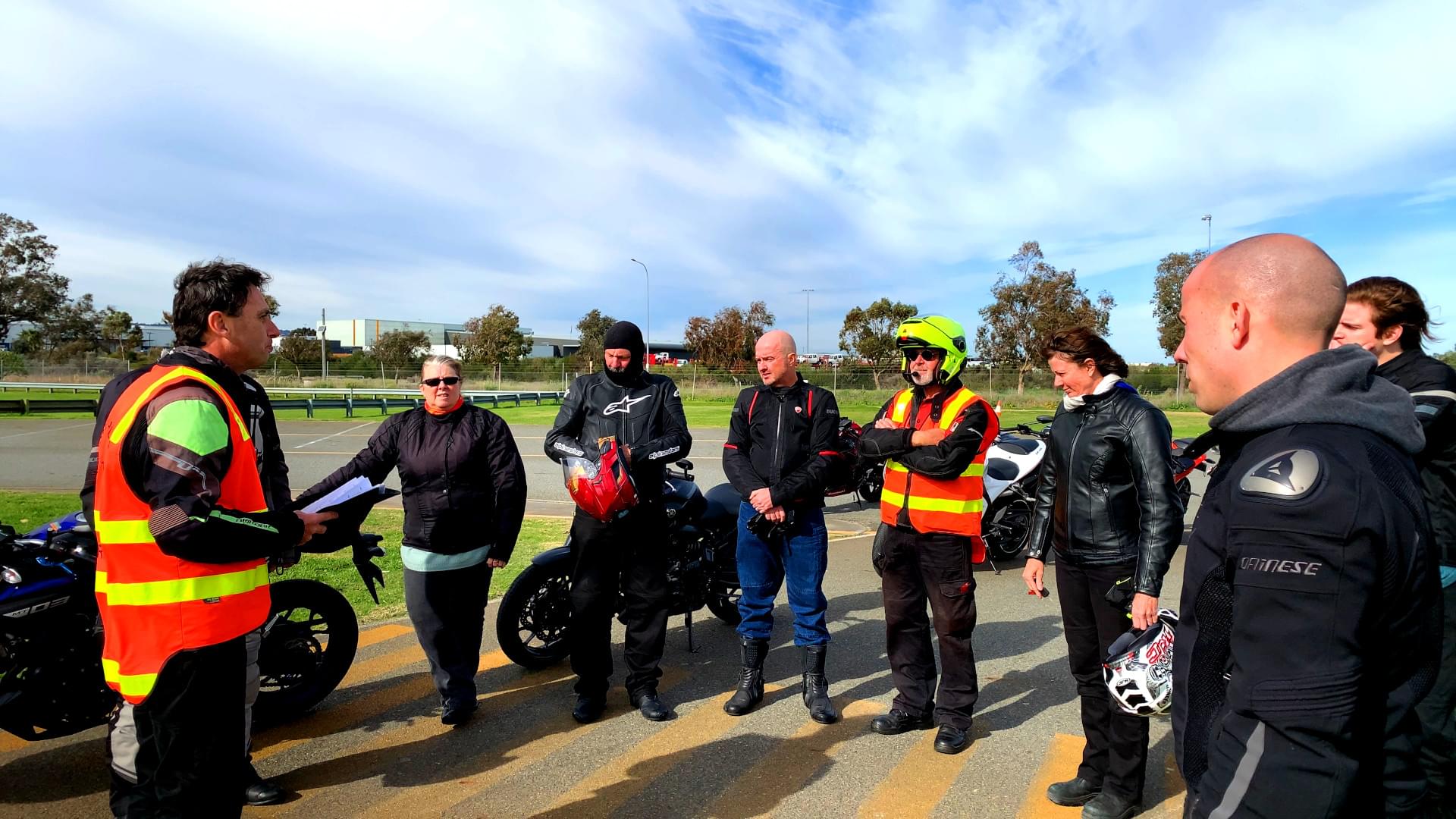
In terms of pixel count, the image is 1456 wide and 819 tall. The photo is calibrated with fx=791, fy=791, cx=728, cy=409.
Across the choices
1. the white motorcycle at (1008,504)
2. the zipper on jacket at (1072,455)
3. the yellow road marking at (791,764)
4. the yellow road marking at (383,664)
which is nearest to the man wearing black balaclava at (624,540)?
the yellow road marking at (791,764)

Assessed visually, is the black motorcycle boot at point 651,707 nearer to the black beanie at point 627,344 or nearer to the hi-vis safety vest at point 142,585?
the black beanie at point 627,344

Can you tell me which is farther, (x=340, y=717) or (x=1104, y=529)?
(x=340, y=717)

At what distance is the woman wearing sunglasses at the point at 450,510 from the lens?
3984 millimetres

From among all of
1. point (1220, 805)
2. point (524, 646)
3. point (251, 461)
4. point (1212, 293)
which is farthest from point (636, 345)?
point (1220, 805)

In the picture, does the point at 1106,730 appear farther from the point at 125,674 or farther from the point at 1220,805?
the point at 125,674

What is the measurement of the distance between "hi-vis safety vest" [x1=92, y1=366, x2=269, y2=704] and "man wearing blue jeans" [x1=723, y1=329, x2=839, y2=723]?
2520 millimetres

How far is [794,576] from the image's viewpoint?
4.29 m

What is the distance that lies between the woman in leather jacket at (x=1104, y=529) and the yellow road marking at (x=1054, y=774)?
0.05 m

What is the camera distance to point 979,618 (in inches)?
228

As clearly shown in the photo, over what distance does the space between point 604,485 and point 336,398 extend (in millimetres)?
35465

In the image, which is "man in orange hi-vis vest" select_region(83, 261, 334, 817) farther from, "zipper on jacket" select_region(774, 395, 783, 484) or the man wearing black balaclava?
"zipper on jacket" select_region(774, 395, 783, 484)

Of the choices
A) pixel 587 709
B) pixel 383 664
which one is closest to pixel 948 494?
pixel 587 709

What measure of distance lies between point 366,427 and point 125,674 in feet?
69.6

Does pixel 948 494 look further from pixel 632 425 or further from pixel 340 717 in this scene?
pixel 340 717
